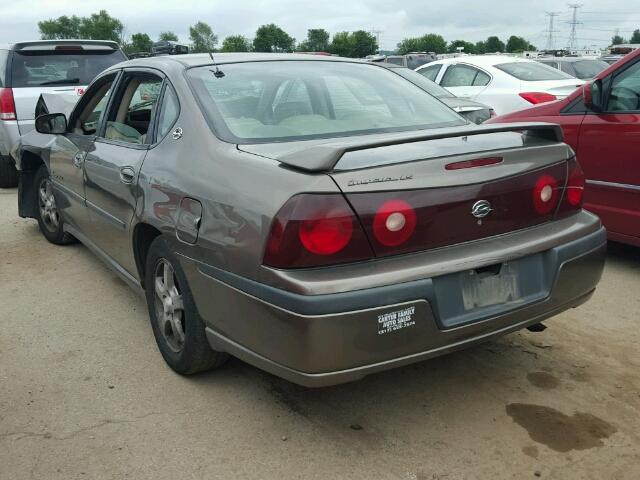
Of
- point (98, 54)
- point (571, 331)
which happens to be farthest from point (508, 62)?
point (571, 331)

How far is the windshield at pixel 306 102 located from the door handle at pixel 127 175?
1.88 ft

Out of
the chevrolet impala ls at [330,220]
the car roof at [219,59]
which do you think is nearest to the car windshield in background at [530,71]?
the car roof at [219,59]

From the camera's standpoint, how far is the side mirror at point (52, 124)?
4.71 meters

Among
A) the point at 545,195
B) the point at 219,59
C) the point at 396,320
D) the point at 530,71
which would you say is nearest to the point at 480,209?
the point at 545,195

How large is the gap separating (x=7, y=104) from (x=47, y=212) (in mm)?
2907

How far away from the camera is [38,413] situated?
299cm

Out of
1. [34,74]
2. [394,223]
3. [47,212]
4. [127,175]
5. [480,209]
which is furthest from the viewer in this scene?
[34,74]

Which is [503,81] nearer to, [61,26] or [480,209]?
[480,209]

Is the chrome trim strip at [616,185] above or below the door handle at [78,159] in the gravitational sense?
below

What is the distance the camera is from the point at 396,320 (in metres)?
2.40

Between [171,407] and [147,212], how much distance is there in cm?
94

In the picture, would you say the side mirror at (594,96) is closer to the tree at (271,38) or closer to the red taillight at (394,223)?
the red taillight at (394,223)

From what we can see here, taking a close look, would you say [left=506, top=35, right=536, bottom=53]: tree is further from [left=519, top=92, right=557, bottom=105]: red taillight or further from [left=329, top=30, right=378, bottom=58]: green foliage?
[left=519, top=92, right=557, bottom=105]: red taillight

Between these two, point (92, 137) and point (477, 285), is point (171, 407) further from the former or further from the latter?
point (92, 137)
